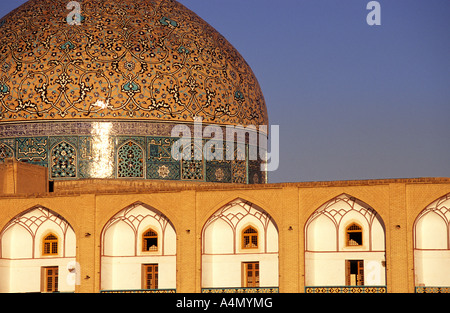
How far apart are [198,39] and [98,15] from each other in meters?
2.14

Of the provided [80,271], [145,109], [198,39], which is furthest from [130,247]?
[198,39]

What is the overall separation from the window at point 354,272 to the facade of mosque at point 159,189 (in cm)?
3

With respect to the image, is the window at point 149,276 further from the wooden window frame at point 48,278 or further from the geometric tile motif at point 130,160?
the geometric tile motif at point 130,160

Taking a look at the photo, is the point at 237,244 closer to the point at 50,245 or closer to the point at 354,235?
the point at 354,235

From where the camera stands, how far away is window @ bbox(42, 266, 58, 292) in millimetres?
28928

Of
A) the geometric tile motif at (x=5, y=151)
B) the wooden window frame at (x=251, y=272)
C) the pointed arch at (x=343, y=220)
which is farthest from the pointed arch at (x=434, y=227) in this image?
the geometric tile motif at (x=5, y=151)

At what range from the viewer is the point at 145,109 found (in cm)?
3056

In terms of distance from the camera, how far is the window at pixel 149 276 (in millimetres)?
28641

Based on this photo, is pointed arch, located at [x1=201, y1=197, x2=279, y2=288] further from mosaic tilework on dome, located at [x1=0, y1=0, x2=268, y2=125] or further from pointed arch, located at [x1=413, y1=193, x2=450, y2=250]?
mosaic tilework on dome, located at [x1=0, y1=0, x2=268, y2=125]

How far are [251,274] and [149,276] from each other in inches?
77.8
